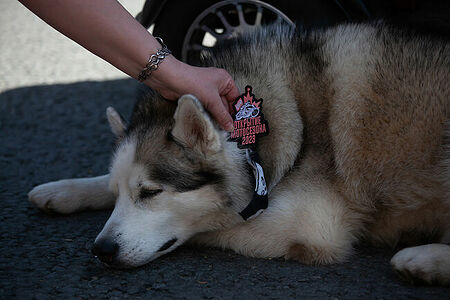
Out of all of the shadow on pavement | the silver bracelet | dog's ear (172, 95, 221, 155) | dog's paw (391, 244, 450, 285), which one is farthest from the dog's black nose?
dog's paw (391, 244, 450, 285)

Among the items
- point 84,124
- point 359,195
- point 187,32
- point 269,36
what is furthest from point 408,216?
point 84,124

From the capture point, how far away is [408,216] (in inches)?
103

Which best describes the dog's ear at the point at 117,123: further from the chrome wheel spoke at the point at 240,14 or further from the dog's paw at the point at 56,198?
the chrome wheel spoke at the point at 240,14

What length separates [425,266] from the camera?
2277 mm

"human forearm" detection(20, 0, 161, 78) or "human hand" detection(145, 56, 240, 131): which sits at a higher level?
"human forearm" detection(20, 0, 161, 78)

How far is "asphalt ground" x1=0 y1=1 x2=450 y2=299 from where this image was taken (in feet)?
7.57

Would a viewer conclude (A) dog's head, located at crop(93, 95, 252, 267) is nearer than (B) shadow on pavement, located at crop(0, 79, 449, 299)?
No

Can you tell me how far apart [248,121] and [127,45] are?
70cm

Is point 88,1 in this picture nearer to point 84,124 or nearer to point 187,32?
point 187,32

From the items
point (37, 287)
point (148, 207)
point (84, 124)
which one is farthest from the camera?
point (84, 124)

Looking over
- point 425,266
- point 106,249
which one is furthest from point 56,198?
point 425,266

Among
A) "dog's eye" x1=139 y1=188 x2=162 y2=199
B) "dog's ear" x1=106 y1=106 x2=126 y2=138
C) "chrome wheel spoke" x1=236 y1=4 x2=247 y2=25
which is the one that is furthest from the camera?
"chrome wheel spoke" x1=236 y1=4 x2=247 y2=25

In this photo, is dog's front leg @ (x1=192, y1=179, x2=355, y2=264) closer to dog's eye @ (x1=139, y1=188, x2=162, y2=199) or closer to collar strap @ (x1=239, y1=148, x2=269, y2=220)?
collar strap @ (x1=239, y1=148, x2=269, y2=220)

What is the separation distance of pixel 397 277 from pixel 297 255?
19.2 inches
